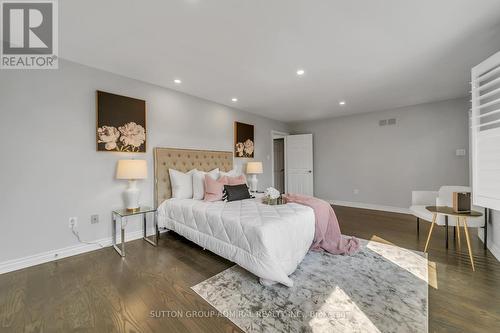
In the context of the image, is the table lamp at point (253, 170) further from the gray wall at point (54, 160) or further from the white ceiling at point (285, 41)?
the gray wall at point (54, 160)

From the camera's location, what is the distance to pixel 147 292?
1.82 metres

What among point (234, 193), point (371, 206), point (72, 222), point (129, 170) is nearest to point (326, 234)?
point (234, 193)

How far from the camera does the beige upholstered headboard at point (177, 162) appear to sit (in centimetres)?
329

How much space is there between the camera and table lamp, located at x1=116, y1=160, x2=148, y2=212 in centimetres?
268

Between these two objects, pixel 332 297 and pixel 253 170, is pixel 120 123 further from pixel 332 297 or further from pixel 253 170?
pixel 332 297

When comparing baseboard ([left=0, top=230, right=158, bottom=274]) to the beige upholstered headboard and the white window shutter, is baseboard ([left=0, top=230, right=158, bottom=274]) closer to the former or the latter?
the beige upholstered headboard

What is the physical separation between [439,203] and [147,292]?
382 cm

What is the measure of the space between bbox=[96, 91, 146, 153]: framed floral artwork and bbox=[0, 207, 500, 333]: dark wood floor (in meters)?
1.43

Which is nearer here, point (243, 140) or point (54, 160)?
point (54, 160)

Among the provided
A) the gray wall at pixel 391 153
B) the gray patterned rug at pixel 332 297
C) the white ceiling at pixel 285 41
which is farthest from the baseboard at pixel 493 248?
the white ceiling at pixel 285 41

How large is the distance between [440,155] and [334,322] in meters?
4.53

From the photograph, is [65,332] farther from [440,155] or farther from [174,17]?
[440,155]

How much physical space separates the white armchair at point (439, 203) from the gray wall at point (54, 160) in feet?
13.1

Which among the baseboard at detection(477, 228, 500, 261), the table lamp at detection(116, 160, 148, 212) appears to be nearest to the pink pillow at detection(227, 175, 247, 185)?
the table lamp at detection(116, 160, 148, 212)
